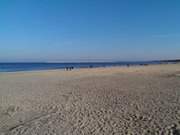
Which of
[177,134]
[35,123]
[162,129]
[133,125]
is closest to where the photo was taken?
[177,134]

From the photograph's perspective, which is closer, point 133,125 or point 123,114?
point 133,125

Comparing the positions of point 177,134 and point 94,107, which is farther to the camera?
point 94,107

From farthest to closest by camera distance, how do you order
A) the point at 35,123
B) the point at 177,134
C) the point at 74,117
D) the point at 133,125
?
the point at 74,117, the point at 35,123, the point at 133,125, the point at 177,134

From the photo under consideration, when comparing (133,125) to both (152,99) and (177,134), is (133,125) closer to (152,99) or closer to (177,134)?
(177,134)

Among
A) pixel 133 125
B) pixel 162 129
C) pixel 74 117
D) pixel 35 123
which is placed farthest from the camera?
pixel 74 117

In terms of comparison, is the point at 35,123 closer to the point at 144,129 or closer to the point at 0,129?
the point at 0,129

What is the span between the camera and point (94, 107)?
691cm

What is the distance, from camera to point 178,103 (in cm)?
701

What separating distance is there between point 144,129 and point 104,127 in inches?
43.7

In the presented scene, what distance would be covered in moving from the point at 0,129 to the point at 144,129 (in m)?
4.18

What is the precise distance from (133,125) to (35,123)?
306cm

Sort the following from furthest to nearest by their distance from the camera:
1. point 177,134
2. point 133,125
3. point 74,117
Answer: point 74,117
point 133,125
point 177,134

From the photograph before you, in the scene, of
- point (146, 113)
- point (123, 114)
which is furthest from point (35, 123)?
point (146, 113)

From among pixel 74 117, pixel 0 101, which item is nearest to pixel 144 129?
pixel 74 117
